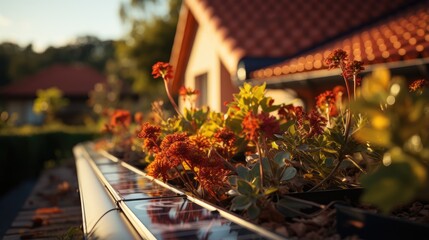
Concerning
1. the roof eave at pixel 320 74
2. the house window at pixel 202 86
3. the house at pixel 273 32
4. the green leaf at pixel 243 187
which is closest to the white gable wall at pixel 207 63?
the house at pixel 273 32

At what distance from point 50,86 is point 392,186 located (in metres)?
50.3

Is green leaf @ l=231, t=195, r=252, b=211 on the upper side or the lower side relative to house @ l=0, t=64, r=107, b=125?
lower

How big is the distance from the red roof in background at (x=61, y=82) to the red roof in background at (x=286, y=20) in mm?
39274

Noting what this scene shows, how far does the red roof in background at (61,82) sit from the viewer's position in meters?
47.2

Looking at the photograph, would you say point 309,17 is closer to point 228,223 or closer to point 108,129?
point 108,129

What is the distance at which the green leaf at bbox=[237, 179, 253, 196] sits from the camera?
6.49 feet

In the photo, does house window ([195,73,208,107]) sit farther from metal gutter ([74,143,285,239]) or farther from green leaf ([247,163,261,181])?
green leaf ([247,163,261,181])

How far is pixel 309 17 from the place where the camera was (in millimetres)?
10109

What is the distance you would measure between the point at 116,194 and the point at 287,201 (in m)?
1.05

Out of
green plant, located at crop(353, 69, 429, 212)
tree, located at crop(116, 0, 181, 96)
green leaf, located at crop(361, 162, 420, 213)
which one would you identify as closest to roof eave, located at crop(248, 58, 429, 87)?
green plant, located at crop(353, 69, 429, 212)

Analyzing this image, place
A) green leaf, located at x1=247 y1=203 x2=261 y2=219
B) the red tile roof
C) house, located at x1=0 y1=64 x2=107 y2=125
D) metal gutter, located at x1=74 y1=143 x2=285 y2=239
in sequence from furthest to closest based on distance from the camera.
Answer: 1. house, located at x1=0 y1=64 x2=107 y2=125
2. the red tile roof
3. green leaf, located at x1=247 y1=203 x2=261 y2=219
4. metal gutter, located at x1=74 y1=143 x2=285 y2=239

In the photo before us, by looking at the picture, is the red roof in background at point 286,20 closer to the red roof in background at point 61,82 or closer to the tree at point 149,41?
the tree at point 149,41

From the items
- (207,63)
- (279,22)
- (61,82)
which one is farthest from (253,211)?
(61,82)

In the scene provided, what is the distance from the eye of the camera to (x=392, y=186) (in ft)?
3.89
